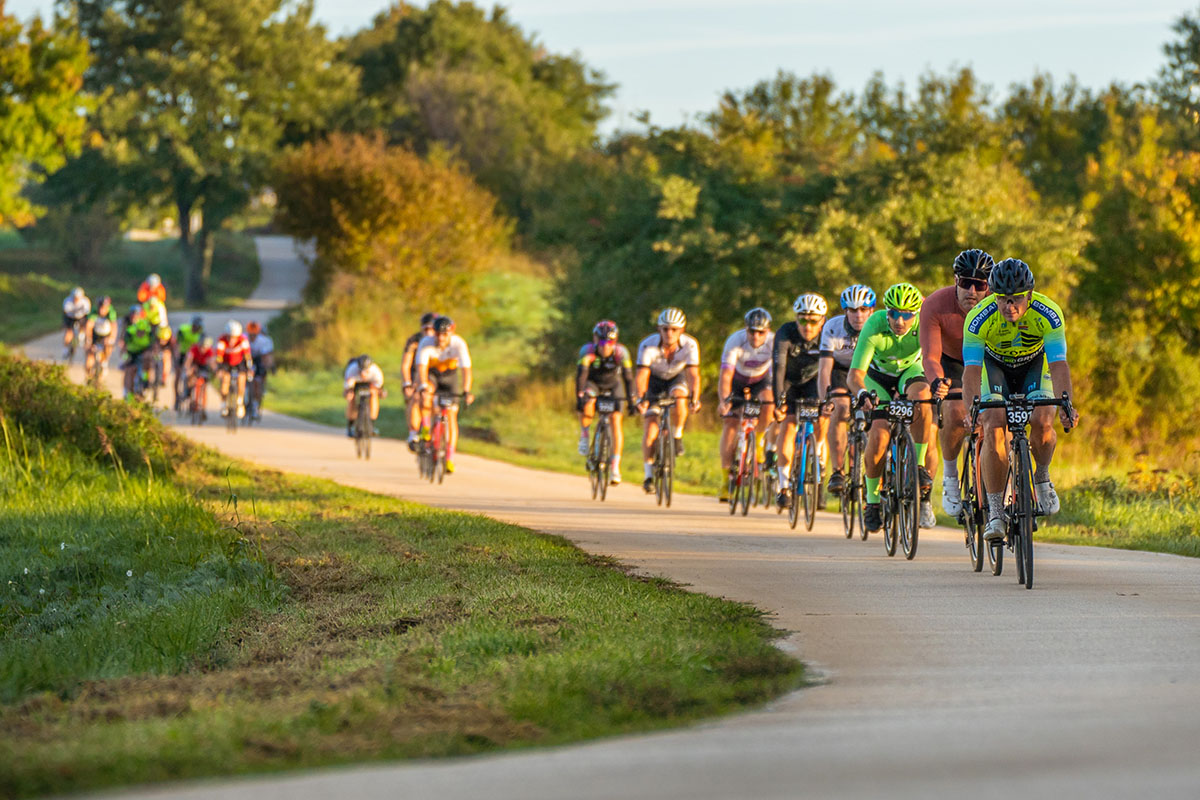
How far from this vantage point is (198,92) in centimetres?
6669

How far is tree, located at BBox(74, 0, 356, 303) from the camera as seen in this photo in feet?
216

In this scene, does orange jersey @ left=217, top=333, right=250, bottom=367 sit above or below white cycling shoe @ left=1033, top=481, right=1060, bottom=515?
above

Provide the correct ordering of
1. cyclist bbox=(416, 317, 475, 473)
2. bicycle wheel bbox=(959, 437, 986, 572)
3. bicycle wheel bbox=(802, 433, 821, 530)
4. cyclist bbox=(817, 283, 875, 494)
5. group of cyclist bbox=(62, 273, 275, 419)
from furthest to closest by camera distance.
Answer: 1. group of cyclist bbox=(62, 273, 275, 419)
2. cyclist bbox=(416, 317, 475, 473)
3. bicycle wheel bbox=(802, 433, 821, 530)
4. cyclist bbox=(817, 283, 875, 494)
5. bicycle wheel bbox=(959, 437, 986, 572)

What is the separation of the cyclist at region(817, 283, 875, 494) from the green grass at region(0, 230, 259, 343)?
137ft

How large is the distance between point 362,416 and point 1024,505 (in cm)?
1513

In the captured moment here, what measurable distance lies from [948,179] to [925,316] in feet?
62.4

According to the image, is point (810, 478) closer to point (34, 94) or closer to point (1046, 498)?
point (1046, 498)

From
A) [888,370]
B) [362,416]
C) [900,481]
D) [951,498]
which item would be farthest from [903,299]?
[362,416]

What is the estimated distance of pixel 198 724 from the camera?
627cm

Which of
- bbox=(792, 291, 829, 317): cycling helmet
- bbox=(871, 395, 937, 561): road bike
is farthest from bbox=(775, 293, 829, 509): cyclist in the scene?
bbox=(871, 395, 937, 561): road bike

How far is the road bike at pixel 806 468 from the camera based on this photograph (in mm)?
15719

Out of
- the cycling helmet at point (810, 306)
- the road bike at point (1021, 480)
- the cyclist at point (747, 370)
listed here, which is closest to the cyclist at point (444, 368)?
the cyclist at point (747, 370)

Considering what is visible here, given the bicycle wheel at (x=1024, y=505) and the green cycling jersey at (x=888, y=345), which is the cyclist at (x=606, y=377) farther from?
the bicycle wheel at (x=1024, y=505)

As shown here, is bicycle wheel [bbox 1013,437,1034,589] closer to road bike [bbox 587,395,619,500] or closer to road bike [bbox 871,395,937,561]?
road bike [bbox 871,395,937,561]
